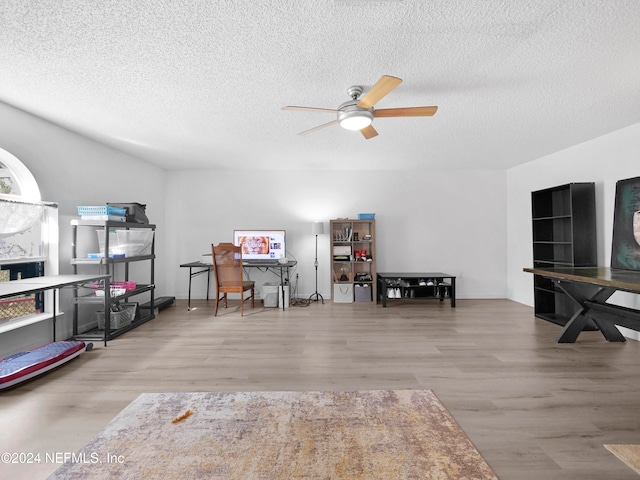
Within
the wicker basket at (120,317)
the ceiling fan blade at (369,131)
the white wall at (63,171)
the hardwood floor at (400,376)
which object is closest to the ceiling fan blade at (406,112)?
the ceiling fan blade at (369,131)

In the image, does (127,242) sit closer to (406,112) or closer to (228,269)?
(228,269)

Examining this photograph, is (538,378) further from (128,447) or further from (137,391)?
(137,391)

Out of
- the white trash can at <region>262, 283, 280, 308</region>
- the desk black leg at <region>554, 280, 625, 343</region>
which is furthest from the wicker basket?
the desk black leg at <region>554, 280, 625, 343</region>

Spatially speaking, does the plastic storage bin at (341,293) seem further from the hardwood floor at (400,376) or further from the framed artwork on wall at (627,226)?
the framed artwork on wall at (627,226)

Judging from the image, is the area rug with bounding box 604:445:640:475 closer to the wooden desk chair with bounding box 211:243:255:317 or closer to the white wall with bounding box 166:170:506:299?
the wooden desk chair with bounding box 211:243:255:317

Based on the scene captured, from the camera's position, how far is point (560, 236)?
4270 mm

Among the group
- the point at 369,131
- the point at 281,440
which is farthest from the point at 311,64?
the point at 281,440

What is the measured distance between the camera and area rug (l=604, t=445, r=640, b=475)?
4.88ft

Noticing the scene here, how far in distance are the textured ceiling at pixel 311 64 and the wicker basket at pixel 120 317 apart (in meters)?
2.10

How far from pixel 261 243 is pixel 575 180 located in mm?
4647

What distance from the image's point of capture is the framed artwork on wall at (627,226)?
10.6 ft

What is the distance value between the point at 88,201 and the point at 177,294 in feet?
7.52

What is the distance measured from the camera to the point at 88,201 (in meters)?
3.76

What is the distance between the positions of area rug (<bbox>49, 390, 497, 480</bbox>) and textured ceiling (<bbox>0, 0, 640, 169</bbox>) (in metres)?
1.98
